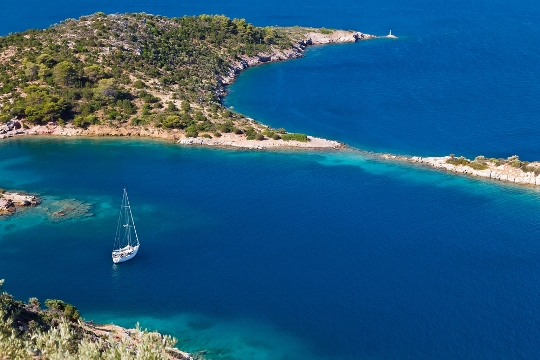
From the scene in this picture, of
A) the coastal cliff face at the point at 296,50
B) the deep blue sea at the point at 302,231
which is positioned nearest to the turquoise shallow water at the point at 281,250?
the deep blue sea at the point at 302,231

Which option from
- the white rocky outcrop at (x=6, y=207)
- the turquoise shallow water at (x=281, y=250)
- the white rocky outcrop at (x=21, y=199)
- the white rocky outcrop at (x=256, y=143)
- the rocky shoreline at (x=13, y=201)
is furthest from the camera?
the white rocky outcrop at (x=256, y=143)

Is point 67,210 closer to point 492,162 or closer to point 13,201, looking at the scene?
point 13,201

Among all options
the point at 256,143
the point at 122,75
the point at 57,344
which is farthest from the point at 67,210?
the point at 122,75

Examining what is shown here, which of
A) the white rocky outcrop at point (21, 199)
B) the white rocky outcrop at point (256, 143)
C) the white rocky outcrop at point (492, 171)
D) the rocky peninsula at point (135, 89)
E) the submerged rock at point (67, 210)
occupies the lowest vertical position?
the submerged rock at point (67, 210)

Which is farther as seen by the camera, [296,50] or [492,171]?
[296,50]

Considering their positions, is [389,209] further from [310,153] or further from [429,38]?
[429,38]

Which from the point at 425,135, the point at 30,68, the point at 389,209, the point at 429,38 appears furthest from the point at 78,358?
the point at 429,38

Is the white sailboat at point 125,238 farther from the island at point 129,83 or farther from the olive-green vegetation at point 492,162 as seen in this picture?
the olive-green vegetation at point 492,162
